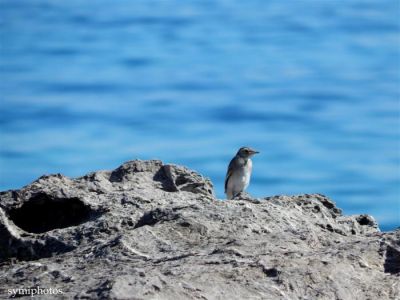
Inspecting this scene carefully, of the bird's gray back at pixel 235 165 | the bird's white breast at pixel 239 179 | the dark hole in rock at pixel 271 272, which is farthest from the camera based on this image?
the bird's gray back at pixel 235 165

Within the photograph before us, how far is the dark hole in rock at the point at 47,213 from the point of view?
22.3 ft

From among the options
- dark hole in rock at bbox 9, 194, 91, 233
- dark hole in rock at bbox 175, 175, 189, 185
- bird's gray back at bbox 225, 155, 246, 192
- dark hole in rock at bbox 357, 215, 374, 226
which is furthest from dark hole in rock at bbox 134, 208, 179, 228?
bird's gray back at bbox 225, 155, 246, 192

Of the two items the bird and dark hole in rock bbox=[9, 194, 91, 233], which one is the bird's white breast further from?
dark hole in rock bbox=[9, 194, 91, 233]

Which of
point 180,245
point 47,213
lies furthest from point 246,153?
point 180,245

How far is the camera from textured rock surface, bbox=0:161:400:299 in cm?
530

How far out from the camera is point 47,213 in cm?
694

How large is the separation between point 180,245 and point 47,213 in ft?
4.44

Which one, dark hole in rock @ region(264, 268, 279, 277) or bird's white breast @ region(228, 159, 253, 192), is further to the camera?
bird's white breast @ region(228, 159, 253, 192)

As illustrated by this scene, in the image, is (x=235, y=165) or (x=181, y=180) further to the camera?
(x=235, y=165)

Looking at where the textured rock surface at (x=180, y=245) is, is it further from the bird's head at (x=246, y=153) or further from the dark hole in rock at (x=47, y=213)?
the bird's head at (x=246, y=153)

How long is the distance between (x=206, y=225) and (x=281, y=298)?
905 millimetres

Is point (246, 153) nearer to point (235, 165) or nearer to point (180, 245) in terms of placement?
point (235, 165)

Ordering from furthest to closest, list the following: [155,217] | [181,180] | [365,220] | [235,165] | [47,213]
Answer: [235,165]
[181,180]
[365,220]
[47,213]
[155,217]

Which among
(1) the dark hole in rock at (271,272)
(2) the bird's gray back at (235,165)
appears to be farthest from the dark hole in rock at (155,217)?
(2) the bird's gray back at (235,165)
